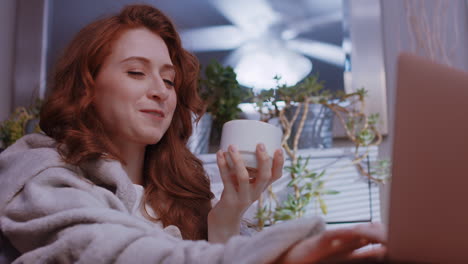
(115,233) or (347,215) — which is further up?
(115,233)

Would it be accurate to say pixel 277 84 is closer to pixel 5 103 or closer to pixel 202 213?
pixel 202 213

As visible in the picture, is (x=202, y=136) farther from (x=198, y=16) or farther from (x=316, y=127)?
(x=198, y=16)

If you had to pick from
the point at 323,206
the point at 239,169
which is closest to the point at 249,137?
the point at 239,169

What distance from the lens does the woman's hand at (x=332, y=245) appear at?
1.44ft

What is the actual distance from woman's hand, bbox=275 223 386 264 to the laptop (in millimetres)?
58

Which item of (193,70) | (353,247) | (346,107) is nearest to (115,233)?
(353,247)

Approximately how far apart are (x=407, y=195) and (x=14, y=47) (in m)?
2.17

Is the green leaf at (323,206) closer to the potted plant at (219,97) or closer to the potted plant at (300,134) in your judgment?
the potted plant at (300,134)

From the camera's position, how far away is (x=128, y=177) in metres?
1.02

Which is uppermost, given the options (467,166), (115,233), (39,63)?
(39,63)

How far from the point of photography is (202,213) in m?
1.18

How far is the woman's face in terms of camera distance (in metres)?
1.02

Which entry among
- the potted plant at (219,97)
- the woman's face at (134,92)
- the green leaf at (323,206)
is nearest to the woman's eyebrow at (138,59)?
the woman's face at (134,92)

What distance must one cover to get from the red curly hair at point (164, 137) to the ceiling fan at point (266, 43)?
0.62 meters
